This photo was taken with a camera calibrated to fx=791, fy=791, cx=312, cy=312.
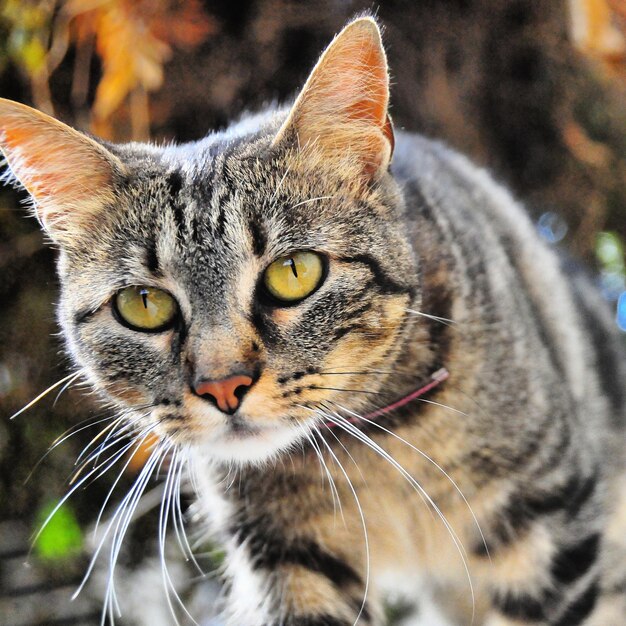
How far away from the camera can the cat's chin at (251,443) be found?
70 centimetres

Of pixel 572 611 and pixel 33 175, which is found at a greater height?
pixel 33 175

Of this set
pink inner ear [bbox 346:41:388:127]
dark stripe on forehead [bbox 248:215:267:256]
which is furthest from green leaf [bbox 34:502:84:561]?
pink inner ear [bbox 346:41:388:127]

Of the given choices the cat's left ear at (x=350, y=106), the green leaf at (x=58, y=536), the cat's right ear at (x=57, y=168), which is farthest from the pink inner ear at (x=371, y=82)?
the green leaf at (x=58, y=536)

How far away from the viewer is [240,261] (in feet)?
2.29

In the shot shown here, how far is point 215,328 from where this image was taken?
2.23ft

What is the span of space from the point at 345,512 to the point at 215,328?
30 centimetres

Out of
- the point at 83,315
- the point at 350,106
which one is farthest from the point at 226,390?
the point at 350,106

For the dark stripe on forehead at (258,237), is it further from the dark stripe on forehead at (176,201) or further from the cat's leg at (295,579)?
the cat's leg at (295,579)

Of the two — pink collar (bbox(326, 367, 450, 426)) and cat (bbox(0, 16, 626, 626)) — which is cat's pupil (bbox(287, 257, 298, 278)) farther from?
pink collar (bbox(326, 367, 450, 426))

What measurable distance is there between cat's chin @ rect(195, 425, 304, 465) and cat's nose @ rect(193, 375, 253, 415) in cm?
3

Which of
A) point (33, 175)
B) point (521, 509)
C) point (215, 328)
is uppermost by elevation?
point (33, 175)

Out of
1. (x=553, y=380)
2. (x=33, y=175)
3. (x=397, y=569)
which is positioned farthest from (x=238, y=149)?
(x=397, y=569)

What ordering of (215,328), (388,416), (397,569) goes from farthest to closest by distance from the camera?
(397,569) → (388,416) → (215,328)

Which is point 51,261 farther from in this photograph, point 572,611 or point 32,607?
point 572,611
